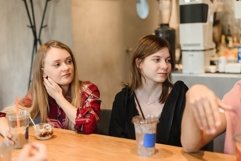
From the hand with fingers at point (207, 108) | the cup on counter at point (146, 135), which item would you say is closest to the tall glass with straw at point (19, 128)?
the cup on counter at point (146, 135)

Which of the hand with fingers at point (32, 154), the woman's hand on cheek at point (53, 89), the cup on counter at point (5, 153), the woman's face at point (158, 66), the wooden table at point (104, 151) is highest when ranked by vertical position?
the woman's face at point (158, 66)

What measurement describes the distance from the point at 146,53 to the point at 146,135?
0.63 metres

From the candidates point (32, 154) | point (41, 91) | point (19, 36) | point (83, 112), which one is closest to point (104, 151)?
point (32, 154)

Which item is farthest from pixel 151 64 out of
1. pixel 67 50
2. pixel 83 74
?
pixel 83 74

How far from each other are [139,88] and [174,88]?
0.21 m

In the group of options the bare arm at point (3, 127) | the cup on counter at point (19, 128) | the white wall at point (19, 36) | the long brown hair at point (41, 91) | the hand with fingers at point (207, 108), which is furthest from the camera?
the white wall at point (19, 36)

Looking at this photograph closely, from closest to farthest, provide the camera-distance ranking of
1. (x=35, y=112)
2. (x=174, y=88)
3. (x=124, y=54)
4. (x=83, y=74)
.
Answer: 1. (x=174, y=88)
2. (x=35, y=112)
3. (x=83, y=74)
4. (x=124, y=54)

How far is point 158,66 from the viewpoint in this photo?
174 centimetres

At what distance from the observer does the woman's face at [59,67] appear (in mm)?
1841

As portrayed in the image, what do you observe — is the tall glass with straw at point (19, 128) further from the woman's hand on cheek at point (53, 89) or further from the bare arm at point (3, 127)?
the woman's hand on cheek at point (53, 89)

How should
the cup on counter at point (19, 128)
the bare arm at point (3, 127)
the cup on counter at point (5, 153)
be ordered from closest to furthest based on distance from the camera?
the cup on counter at point (5, 153), the cup on counter at point (19, 128), the bare arm at point (3, 127)

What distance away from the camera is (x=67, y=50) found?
6.24ft

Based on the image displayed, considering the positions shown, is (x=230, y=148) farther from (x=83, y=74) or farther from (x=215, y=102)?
(x=83, y=74)

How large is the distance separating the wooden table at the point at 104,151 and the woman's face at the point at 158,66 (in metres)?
0.45
